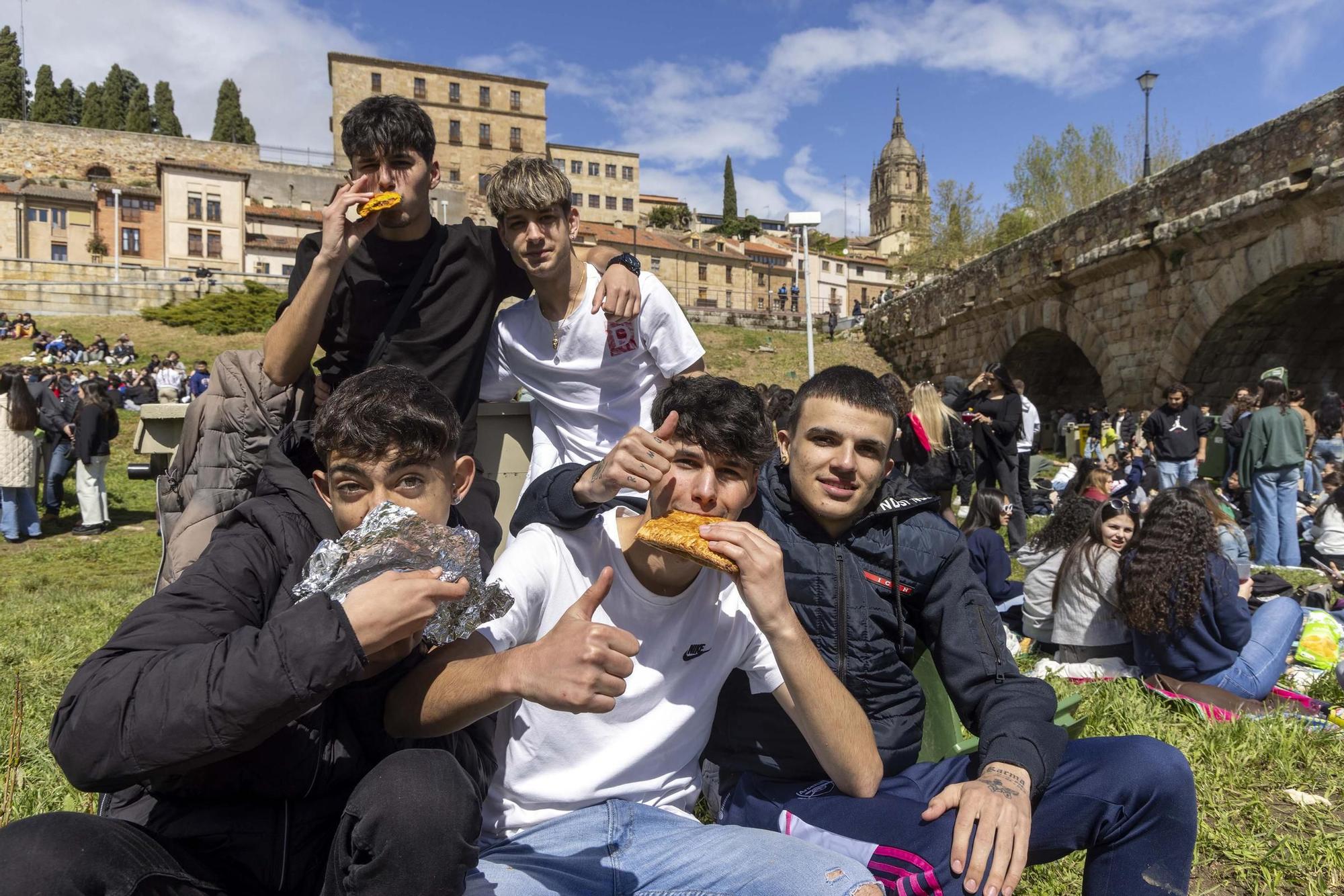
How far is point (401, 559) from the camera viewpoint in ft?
5.19

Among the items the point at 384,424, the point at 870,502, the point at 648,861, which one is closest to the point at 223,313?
the point at 384,424

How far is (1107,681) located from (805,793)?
2.97 meters

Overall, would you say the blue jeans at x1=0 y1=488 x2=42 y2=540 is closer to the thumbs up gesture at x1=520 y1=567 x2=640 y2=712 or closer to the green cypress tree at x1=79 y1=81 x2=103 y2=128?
the thumbs up gesture at x1=520 y1=567 x2=640 y2=712

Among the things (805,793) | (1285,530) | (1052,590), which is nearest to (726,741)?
(805,793)

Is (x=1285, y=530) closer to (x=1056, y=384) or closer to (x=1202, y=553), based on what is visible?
(x=1202, y=553)

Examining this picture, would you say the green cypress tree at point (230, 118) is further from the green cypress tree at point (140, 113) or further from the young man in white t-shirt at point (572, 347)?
the young man in white t-shirt at point (572, 347)

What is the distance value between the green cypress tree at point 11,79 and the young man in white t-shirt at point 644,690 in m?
82.5

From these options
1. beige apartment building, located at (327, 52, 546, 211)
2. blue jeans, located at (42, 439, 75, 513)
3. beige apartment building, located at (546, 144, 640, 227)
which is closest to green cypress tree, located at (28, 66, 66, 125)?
beige apartment building, located at (327, 52, 546, 211)

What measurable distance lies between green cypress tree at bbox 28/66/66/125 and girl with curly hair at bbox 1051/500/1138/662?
83.0 meters

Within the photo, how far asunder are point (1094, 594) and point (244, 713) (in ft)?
15.0

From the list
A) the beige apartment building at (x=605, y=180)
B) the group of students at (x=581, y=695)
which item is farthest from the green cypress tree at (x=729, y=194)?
the group of students at (x=581, y=695)

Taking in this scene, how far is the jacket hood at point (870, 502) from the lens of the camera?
2254mm

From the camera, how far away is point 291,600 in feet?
5.52

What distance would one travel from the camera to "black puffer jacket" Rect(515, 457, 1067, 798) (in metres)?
2.21
